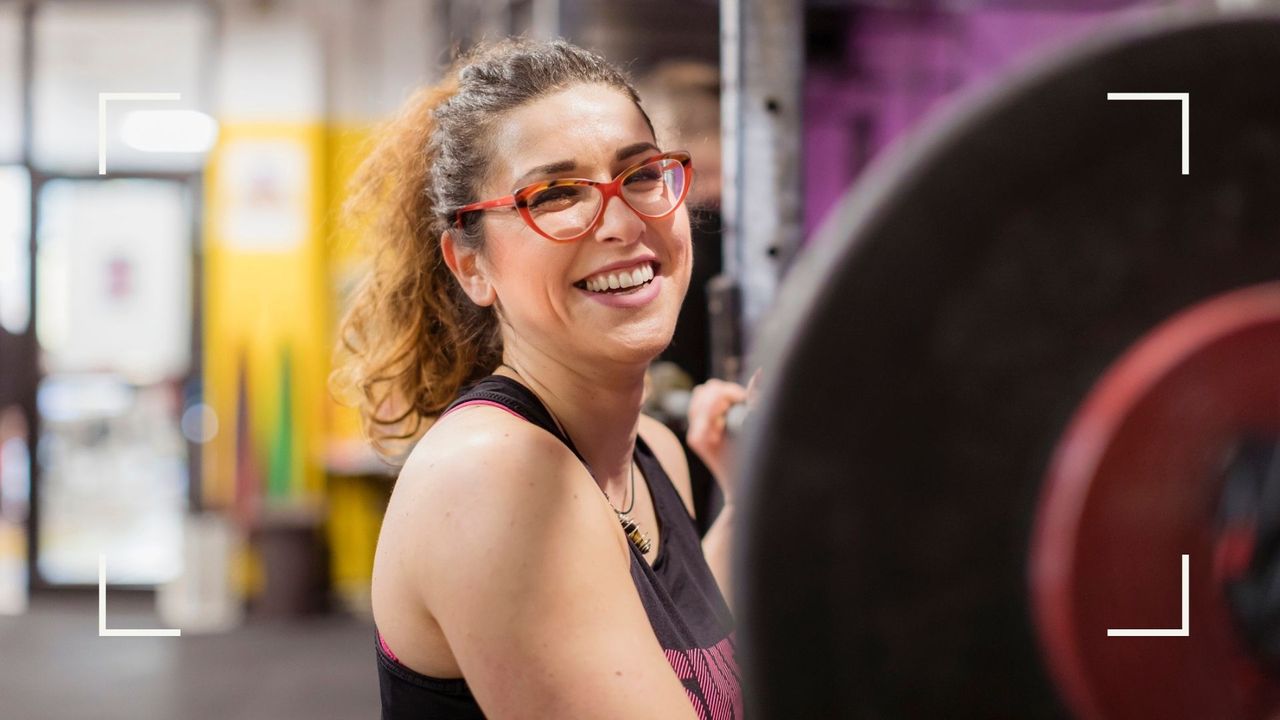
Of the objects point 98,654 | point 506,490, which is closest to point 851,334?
point 506,490

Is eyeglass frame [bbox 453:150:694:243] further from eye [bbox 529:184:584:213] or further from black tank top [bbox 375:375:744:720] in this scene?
black tank top [bbox 375:375:744:720]

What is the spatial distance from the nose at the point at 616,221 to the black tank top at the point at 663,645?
0.46ft

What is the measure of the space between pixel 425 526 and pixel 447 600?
5cm

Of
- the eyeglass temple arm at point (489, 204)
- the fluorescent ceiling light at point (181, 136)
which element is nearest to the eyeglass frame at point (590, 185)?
the eyeglass temple arm at point (489, 204)

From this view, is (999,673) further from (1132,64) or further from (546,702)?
(546,702)

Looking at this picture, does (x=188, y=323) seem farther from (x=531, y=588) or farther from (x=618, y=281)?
(x=531, y=588)

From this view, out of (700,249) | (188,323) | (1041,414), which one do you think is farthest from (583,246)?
(188,323)

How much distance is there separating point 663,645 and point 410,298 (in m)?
0.45

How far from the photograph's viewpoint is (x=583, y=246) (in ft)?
2.52

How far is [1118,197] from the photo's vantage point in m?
0.30

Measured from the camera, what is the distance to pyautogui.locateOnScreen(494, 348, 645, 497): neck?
886mm
